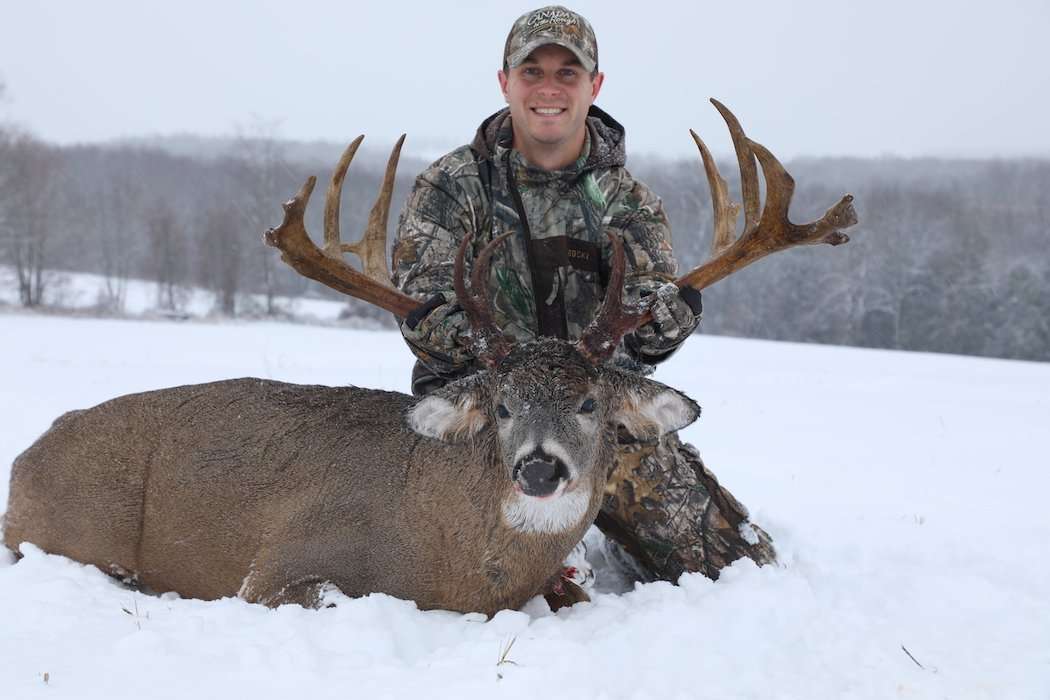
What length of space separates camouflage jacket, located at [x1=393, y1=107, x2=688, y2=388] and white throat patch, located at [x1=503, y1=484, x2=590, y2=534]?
1.43 meters

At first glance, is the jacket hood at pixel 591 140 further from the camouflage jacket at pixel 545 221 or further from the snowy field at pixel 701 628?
the snowy field at pixel 701 628

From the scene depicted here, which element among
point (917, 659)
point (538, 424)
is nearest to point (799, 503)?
point (917, 659)

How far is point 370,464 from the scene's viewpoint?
3.83 m

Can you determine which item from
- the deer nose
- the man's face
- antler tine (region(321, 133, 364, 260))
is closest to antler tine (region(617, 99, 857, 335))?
the man's face

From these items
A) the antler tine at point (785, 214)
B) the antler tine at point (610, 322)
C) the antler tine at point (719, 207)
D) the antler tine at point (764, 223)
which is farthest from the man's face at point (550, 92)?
the antler tine at point (610, 322)

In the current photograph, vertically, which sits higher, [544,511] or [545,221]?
[545,221]

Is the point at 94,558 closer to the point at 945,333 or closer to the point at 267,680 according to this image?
the point at 267,680

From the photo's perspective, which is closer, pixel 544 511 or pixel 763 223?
pixel 544 511

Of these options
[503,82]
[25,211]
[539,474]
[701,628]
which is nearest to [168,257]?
[25,211]

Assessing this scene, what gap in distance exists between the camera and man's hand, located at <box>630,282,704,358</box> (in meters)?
3.76

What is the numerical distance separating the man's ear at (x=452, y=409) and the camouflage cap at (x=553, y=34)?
75.6 inches

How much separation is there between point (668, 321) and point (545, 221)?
1243mm

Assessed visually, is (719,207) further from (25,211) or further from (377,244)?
(25,211)

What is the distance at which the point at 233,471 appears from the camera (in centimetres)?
393
